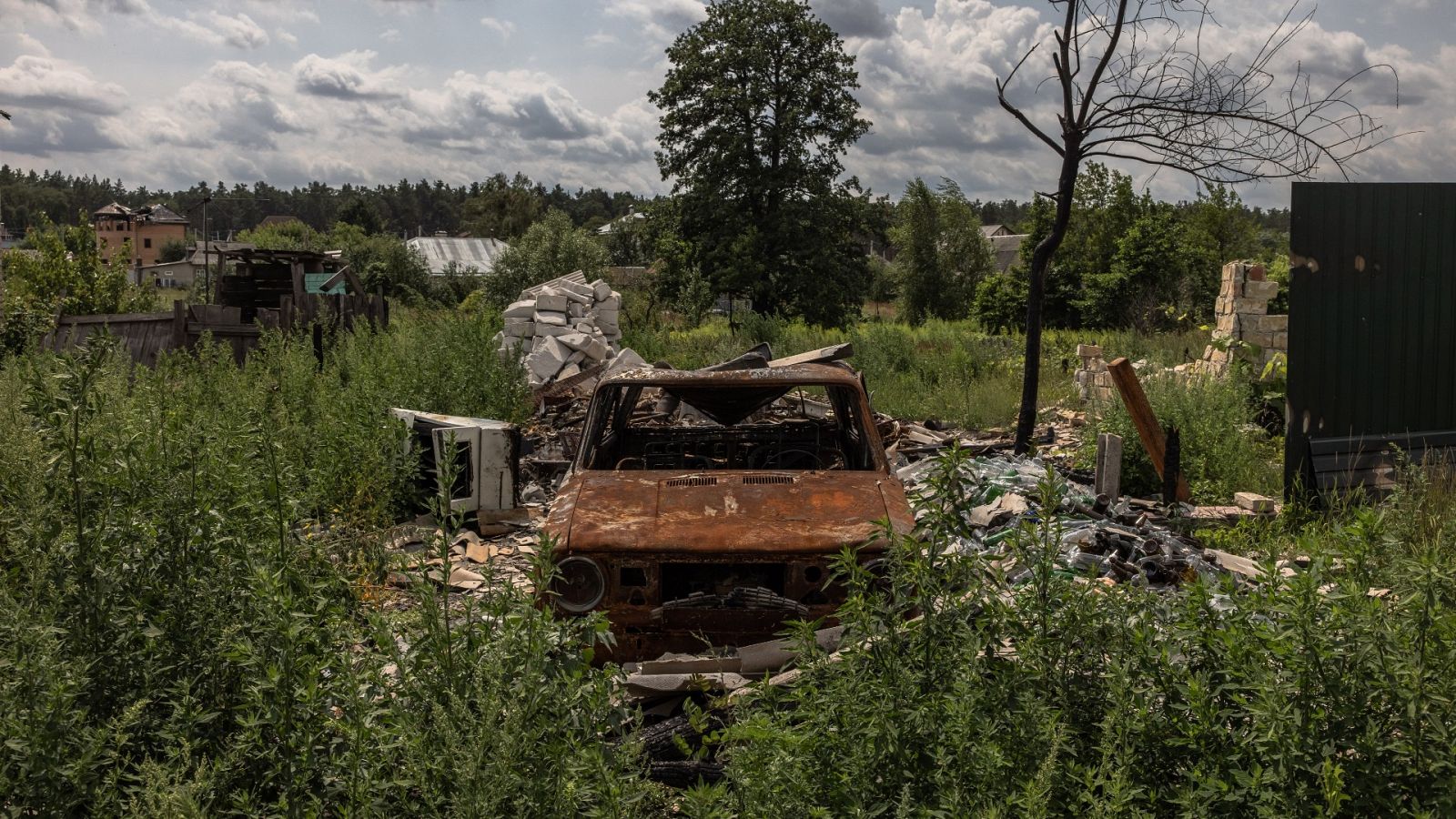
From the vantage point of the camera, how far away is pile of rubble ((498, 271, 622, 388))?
15.9 metres

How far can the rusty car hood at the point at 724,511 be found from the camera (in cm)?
421

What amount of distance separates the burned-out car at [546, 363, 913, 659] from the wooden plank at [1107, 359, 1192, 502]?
3105mm

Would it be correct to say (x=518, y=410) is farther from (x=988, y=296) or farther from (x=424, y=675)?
(x=988, y=296)

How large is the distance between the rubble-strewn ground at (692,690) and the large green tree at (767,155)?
29.1 m

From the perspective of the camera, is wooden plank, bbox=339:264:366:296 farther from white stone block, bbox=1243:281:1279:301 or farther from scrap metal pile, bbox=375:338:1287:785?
white stone block, bbox=1243:281:1279:301

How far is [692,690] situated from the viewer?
13.3ft

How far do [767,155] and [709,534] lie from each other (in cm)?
3108

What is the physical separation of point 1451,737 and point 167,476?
4.15 meters

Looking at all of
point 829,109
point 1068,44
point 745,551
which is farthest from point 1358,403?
point 829,109

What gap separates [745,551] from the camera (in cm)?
418

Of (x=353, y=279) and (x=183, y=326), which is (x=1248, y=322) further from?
(x=353, y=279)

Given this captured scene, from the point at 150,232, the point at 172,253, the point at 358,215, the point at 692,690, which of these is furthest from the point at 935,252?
the point at 150,232

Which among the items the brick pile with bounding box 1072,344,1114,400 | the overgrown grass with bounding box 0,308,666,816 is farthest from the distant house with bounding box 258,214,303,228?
the overgrown grass with bounding box 0,308,666,816

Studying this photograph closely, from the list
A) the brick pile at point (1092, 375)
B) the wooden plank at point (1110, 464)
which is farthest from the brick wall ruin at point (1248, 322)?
the wooden plank at point (1110, 464)
